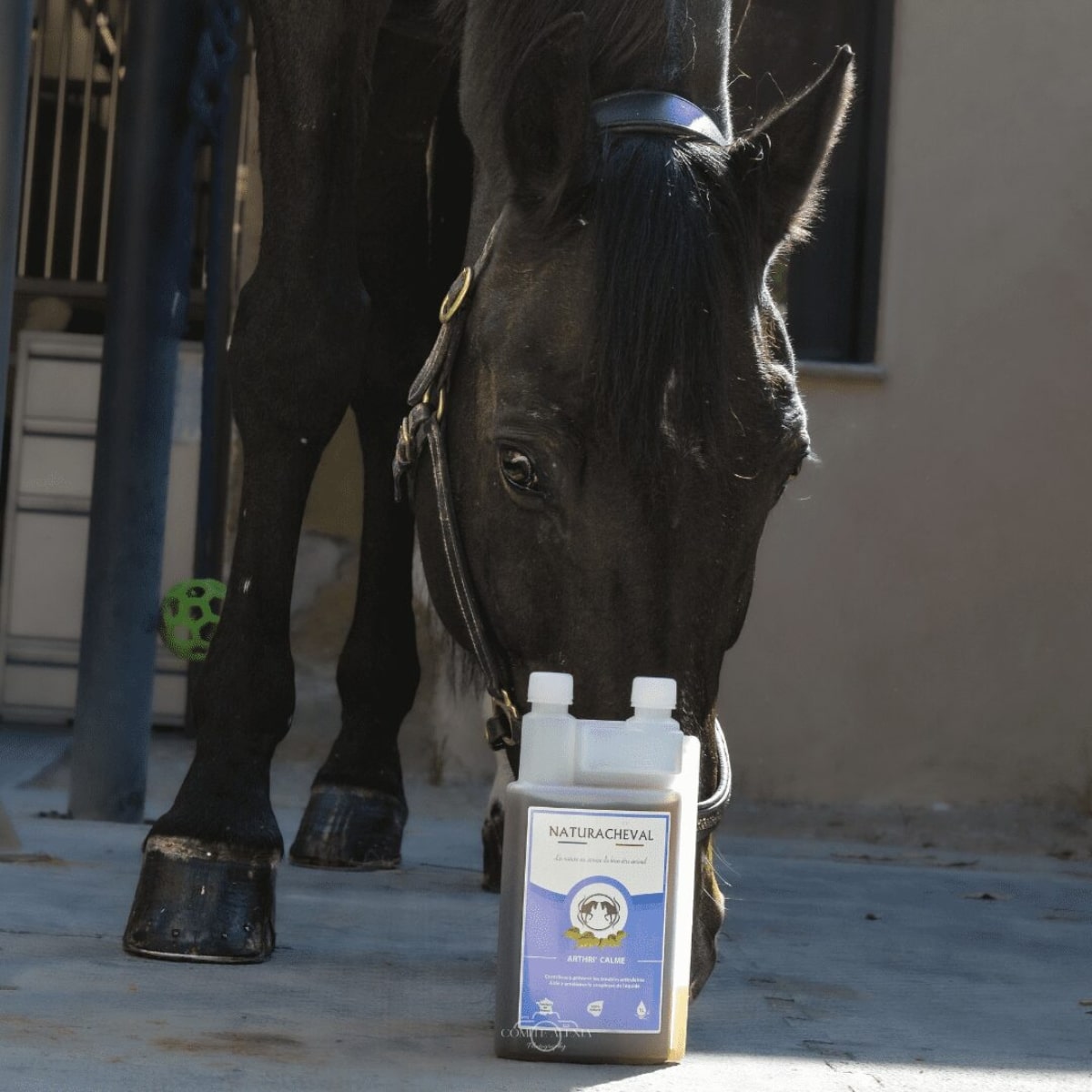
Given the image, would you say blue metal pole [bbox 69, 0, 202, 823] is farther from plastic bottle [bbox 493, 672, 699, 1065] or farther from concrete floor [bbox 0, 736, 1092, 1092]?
plastic bottle [bbox 493, 672, 699, 1065]

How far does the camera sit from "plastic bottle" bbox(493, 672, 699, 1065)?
5.41ft

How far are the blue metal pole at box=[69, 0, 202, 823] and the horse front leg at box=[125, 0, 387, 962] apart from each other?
4.03ft

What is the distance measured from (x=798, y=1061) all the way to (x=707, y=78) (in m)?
1.21

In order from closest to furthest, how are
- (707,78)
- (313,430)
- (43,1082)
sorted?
(43,1082)
(707,78)
(313,430)

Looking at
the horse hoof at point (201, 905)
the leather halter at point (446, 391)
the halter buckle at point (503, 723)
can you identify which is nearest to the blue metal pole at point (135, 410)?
the horse hoof at point (201, 905)

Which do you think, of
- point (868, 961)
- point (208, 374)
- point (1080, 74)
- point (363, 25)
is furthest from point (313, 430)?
point (1080, 74)

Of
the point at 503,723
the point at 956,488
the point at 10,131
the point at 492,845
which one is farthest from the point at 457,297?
the point at 956,488

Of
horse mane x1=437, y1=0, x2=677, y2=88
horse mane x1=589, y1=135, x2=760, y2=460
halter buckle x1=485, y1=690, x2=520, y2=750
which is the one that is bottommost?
halter buckle x1=485, y1=690, x2=520, y2=750

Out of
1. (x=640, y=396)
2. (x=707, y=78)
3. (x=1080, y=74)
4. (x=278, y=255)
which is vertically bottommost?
(x=640, y=396)

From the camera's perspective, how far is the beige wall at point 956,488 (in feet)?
16.6

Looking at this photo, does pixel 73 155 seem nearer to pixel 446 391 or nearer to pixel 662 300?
pixel 446 391

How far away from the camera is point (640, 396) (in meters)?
1.79

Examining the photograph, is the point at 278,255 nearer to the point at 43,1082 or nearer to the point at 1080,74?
the point at 43,1082


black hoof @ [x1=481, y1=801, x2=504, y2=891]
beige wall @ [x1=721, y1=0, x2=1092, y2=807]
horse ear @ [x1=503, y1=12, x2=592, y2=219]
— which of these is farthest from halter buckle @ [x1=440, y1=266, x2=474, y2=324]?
beige wall @ [x1=721, y1=0, x2=1092, y2=807]
